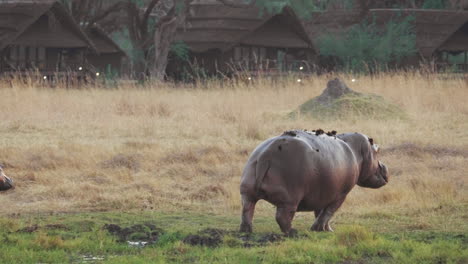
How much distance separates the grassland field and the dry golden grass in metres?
0.03

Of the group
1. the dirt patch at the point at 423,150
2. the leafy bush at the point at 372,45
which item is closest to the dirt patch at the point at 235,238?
the dirt patch at the point at 423,150

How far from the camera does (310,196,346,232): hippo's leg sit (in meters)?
7.88

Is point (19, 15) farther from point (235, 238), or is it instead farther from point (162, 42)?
point (235, 238)

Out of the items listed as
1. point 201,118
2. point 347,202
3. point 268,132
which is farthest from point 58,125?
point 347,202

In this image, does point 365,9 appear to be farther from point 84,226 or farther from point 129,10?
point 84,226

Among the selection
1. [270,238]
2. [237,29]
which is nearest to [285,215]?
[270,238]

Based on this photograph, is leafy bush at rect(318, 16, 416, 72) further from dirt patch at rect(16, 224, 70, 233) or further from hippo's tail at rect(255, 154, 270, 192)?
hippo's tail at rect(255, 154, 270, 192)

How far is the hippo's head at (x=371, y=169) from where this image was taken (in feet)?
27.0

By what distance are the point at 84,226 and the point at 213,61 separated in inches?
1250

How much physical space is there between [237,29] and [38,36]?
7.95 m

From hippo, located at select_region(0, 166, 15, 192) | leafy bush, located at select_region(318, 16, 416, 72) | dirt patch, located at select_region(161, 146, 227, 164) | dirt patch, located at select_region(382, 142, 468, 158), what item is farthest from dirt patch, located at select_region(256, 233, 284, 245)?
leafy bush, located at select_region(318, 16, 416, 72)

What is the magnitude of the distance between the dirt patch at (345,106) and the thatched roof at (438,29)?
21.3 meters

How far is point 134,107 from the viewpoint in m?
20.9

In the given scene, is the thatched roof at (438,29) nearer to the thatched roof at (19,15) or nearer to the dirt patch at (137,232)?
the thatched roof at (19,15)
